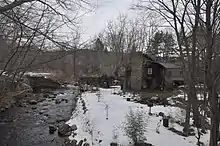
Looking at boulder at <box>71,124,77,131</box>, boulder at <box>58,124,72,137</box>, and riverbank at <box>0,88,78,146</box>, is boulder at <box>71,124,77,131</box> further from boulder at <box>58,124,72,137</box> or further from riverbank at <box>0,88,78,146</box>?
riverbank at <box>0,88,78,146</box>

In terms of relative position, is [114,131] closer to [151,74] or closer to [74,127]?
[74,127]

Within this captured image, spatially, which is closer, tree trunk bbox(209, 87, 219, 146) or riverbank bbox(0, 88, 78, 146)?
tree trunk bbox(209, 87, 219, 146)

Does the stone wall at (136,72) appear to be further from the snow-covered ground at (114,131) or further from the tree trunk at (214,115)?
the tree trunk at (214,115)

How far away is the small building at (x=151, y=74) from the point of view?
33.1 meters

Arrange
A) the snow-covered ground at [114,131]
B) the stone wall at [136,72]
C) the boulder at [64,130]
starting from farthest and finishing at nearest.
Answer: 1. the stone wall at [136,72]
2. the boulder at [64,130]
3. the snow-covered ground at [114,131]

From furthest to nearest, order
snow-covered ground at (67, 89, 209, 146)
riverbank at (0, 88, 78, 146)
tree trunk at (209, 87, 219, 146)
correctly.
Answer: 1. riverbank at (0, 88, 78, 146)
2. snow-covered ground at (67, 89, 209, 146)
3. tree trunk at (209, 87, 219, 146)

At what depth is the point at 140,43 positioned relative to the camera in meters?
36.4

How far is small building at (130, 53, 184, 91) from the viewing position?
109 feet

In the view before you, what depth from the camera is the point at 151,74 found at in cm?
3475

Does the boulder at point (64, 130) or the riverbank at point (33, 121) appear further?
the boulder at point (64, 130)

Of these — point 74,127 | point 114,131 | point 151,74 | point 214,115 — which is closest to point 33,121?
point 74,127

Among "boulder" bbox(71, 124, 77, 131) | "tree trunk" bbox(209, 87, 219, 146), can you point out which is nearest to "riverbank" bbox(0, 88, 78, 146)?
"boulder" bbox(71, 124, 77, 131)

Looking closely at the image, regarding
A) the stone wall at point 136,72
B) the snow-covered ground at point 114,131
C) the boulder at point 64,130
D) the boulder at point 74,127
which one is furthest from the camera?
the stone wall at point 136,72

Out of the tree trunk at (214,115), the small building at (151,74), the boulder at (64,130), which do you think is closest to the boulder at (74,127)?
the boulder at (64,130)
